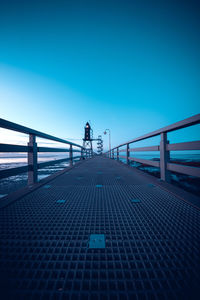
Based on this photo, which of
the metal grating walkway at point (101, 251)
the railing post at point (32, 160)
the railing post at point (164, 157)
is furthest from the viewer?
the railing post at point (32, 160)

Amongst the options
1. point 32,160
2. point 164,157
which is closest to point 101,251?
point 164,157

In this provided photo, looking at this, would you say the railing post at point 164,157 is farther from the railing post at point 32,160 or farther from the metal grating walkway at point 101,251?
the railing post at point 32,160

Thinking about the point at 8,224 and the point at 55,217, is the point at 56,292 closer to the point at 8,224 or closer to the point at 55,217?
the point at 55,217

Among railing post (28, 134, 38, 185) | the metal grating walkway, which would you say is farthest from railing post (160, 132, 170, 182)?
railing post (28, 134, 38, 185)

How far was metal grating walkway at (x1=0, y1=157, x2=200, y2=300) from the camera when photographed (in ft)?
2.18

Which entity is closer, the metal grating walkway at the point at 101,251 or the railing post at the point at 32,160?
the metal grating walkway at the point at 101,251

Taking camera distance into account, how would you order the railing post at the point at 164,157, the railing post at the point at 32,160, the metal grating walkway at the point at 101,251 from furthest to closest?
1. the railing post at the point at 32,160
2. the railing post at the point at 164,157
3. the metal grating walkway at the point at 101,251

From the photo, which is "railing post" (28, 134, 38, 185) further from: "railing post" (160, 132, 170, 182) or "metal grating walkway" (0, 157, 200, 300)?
"railing post" (160, 132, 170, 182)

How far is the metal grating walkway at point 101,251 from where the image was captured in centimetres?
66

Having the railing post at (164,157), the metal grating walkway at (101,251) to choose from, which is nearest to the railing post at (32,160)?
the metal grating walkway at (101,251)

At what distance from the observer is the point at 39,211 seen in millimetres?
1419

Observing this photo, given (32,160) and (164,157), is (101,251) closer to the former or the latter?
(164,157)

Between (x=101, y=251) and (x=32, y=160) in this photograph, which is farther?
(x=32, y=160)

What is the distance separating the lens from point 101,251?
891 millimetres
